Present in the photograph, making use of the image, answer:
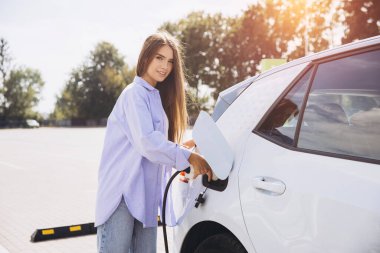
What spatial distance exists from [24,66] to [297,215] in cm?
9893

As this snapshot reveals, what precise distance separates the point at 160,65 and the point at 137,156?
1.77 ft

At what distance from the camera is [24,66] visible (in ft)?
308

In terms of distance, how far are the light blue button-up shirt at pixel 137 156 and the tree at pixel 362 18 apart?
24.5 meters

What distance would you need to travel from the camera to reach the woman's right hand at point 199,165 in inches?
91.4

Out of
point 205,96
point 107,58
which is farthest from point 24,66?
point 205,96

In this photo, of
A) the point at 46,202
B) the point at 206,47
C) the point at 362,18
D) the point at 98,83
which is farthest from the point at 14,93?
the point at 46,202

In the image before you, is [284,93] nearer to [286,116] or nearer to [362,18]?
[286,116]

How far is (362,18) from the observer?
25000 millimetres

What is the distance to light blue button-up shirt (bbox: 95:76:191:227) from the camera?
2326mm

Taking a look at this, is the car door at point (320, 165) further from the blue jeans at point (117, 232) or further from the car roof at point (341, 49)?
the blue jeans at point (117, 232)

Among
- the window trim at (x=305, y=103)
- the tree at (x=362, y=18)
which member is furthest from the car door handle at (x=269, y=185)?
the tree at (x=362, y=18)

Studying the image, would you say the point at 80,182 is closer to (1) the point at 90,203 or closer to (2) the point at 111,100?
(1) the point at 90,203

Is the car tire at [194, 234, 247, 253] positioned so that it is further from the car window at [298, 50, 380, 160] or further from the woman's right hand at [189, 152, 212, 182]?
the car window at [298, 50, 380, 160]

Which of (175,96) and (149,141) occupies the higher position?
(175,96)
